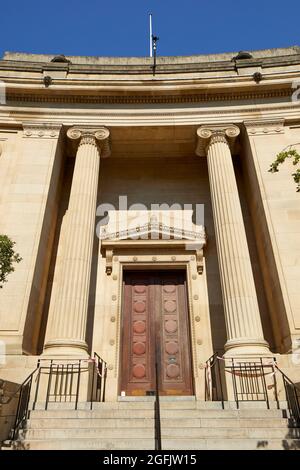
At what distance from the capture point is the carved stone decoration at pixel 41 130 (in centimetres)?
1252

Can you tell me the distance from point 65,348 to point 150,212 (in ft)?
20.7

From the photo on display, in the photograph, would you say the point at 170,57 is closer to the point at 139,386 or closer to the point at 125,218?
the point at 125,218

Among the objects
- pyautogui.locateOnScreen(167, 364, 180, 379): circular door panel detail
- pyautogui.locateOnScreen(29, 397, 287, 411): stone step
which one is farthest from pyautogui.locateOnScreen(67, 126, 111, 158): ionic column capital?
pyautogui.locateOnScreen(29, 397, 287, 411): stone step

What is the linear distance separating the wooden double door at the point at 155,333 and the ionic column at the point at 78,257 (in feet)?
7.78

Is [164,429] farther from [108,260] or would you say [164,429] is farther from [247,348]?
[108,260]

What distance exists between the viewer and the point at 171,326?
11.8 metres

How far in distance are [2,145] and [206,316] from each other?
9.09 metres

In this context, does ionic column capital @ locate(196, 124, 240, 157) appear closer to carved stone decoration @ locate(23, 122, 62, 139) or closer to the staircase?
carved stone decoration @ locate(23, 122, 62, 139)

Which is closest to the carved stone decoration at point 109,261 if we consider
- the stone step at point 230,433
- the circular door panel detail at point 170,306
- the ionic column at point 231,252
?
the circular door panel detail at point 170,306

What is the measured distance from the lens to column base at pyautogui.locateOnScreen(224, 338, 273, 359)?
8.62 m

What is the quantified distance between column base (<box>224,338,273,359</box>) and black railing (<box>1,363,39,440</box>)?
15.2ft

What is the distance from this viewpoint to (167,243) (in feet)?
40.9

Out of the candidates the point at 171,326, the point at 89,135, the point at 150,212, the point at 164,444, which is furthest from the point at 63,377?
the point at 89,135

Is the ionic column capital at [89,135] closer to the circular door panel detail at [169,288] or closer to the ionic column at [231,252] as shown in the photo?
the ionic column at [231,252]
